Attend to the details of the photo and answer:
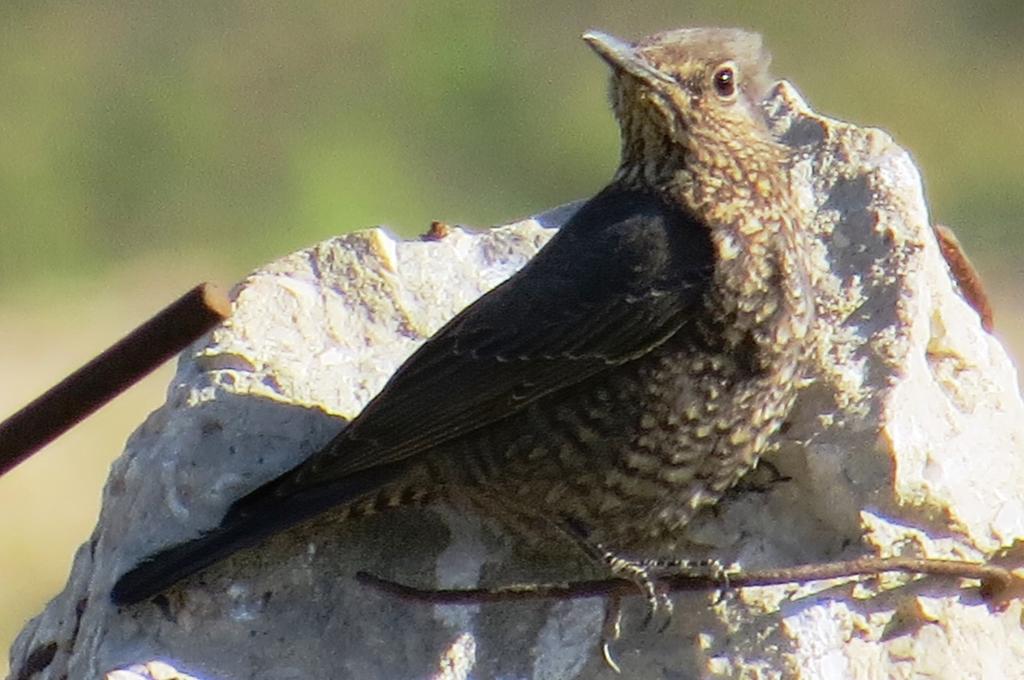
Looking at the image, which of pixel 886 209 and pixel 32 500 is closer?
pixel 886 209

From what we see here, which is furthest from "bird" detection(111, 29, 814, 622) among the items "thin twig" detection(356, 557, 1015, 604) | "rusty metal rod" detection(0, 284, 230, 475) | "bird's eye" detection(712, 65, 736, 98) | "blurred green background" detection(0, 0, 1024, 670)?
"blurred green background" detection(0, 0, 1024, 670)

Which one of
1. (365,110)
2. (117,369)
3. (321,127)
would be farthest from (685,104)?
(365,110)

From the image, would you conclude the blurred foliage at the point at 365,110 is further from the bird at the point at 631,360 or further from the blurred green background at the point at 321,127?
→ the bird at the point at 631,360

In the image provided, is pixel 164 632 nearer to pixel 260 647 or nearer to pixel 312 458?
pixel 260 647

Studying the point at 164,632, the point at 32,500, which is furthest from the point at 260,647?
the point at 32,500

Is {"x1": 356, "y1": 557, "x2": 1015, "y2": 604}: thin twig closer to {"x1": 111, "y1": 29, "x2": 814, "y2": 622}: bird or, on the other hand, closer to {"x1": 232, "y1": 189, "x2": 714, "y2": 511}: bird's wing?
{"x1": 111, "y1": 29, "x2": 814, "y2": 622}: bird

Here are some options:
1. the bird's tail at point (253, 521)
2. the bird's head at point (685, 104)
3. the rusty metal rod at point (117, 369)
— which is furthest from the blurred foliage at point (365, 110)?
the rusty metal rod at point (117, 369)

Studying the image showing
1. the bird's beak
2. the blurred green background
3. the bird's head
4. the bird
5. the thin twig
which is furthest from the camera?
the blurred green background
